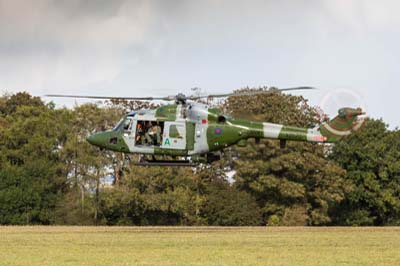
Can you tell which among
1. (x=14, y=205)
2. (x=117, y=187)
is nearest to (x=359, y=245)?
(x=117, y=187)

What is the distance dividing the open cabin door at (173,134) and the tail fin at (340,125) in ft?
20.9

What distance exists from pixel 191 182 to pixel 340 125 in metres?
33.7

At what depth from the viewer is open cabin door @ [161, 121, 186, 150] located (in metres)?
47.6

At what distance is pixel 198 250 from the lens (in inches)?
1361

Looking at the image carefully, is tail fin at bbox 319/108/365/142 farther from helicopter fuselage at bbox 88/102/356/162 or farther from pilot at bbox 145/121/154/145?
pilot at bbox 145/121/154/145

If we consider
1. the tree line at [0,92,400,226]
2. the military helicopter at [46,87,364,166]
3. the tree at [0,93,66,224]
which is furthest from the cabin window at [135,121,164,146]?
the tree at [0,93,66,224]

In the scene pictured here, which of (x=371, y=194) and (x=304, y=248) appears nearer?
(x=304, y=248)

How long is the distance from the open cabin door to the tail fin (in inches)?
250

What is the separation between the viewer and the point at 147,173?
257 ft

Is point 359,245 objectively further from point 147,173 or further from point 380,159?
point 380,159

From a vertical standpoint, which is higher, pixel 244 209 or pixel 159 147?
pixel 159 147

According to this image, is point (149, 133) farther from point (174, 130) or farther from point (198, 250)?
point (198, 250)

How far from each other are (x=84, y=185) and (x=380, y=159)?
81.7 ft

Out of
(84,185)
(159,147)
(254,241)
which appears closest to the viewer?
(254,241)
